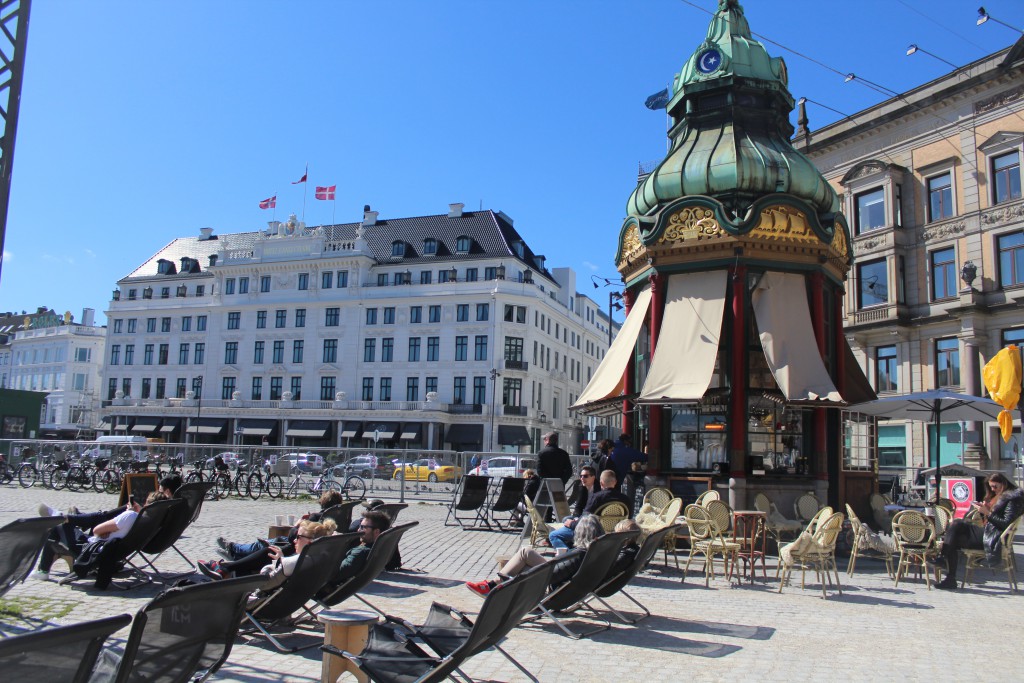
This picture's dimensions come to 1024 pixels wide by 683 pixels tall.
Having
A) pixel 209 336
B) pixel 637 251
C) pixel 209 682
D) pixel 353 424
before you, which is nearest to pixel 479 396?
pixel 353 424

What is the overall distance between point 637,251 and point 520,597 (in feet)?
42.2

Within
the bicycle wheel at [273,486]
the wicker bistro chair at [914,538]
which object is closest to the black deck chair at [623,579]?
the wicker bistro chair at [914,538]

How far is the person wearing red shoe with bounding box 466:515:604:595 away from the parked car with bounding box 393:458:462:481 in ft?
52.6

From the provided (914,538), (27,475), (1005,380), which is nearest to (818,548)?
(914,538)

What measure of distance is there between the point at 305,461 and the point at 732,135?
51.5 feet

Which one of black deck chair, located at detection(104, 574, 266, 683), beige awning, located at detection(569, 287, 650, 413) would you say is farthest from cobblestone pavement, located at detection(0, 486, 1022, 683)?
beige awning, located at detection(569, 287, 650, 413)

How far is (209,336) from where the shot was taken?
73.9m

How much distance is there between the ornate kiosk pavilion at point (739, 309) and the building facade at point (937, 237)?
Result: 16.1 metres

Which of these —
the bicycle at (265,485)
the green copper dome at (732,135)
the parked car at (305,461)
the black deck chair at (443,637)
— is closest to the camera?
the black deck chair at (443,637)

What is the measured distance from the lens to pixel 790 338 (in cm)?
1599

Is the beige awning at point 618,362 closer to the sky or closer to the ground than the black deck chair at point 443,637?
closer to the sky

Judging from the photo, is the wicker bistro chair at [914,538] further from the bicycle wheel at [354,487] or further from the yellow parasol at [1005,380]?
the bicycle wheel at [354,487]

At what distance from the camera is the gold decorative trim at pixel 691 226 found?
16250 millimetres

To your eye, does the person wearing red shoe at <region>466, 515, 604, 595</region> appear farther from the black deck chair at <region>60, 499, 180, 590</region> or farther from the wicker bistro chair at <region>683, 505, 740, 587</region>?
the black deck chair at <region>60, 499, 180, 590</region>
